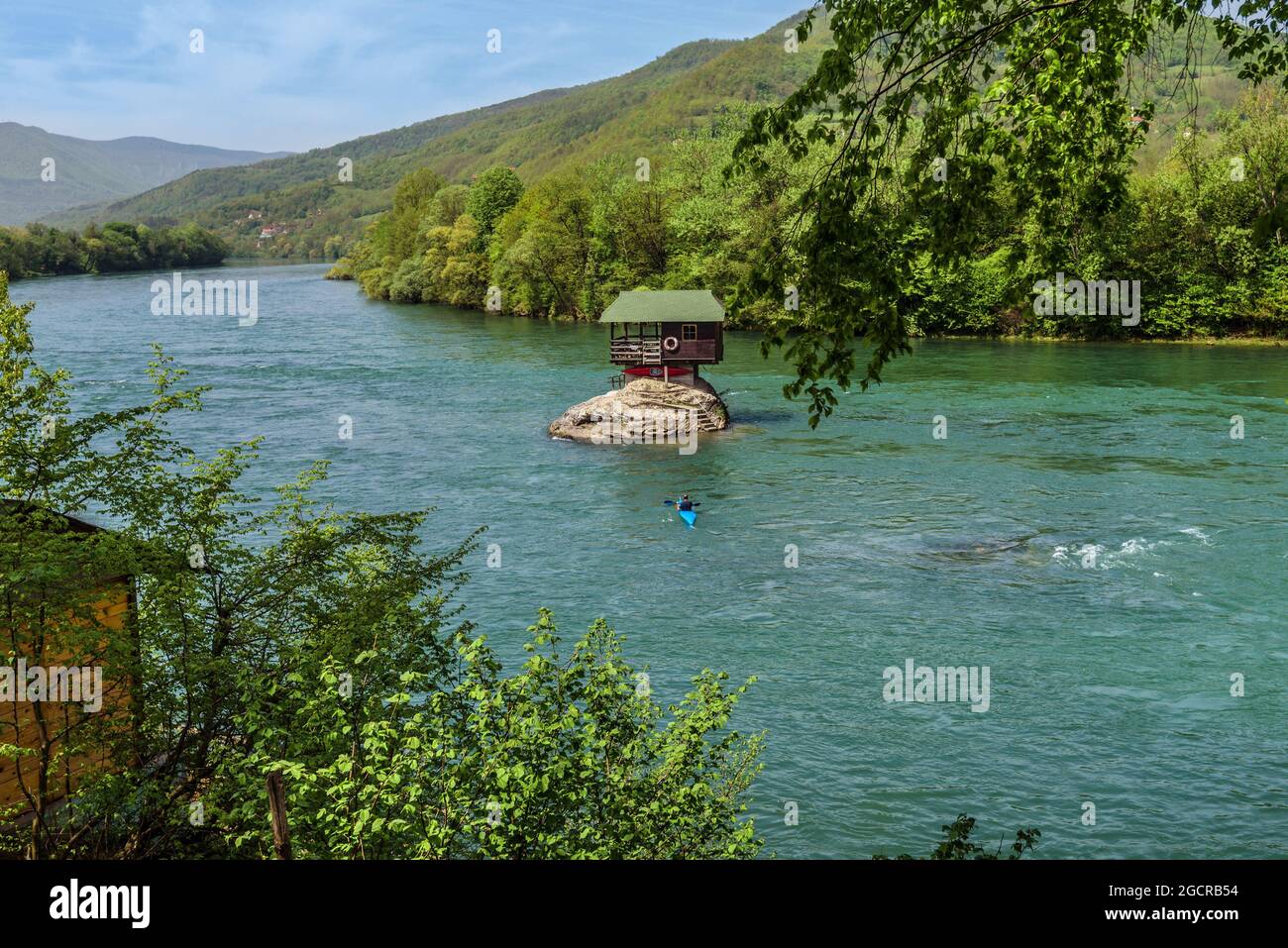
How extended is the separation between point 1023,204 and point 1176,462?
1287 inches

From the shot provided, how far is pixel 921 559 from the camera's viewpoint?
100 feet

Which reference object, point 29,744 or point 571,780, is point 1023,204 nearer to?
point 571,780

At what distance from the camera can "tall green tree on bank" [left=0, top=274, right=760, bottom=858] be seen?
1042 cm

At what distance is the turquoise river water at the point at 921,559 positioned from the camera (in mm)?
18594

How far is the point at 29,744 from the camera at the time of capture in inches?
539

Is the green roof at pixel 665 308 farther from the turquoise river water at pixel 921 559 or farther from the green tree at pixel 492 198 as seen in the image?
the green tree at pixel 492 198
